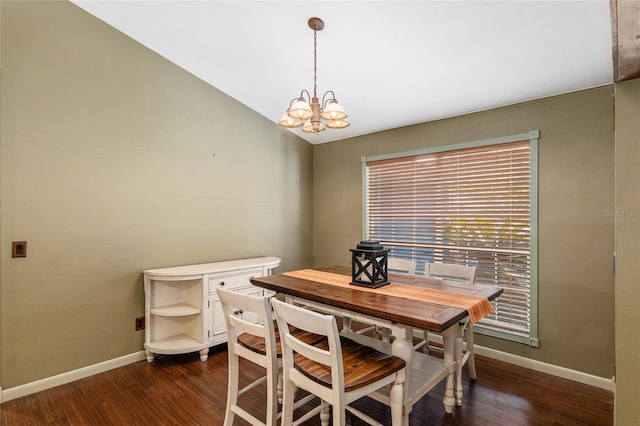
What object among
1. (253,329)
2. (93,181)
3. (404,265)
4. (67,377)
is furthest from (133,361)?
(404,265)

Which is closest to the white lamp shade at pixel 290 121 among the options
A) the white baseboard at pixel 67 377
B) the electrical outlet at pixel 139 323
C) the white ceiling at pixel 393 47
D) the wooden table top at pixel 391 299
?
the white ceiling at pixel 393 47

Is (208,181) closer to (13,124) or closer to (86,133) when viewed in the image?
(86,133)

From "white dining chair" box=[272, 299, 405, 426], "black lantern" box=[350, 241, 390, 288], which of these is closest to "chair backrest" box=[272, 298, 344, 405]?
"white dining chair" box=[272, 299, 405, 426]

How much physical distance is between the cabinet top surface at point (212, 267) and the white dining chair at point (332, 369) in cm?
153

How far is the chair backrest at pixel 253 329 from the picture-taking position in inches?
65.6

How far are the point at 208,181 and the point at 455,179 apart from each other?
8.41ft

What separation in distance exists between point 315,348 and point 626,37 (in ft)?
5.12

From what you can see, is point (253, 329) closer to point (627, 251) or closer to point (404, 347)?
point (404, 347)

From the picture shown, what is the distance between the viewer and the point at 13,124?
90.9 inches

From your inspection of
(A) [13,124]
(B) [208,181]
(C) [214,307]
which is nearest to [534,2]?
(B) [208,181]

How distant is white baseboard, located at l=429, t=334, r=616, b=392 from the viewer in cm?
248

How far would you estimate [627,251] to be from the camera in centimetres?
121

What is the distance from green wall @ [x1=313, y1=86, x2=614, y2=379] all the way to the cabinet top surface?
2.28 metres

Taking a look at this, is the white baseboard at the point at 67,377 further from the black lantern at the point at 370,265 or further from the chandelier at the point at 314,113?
the chandelier at the point at 314,113
